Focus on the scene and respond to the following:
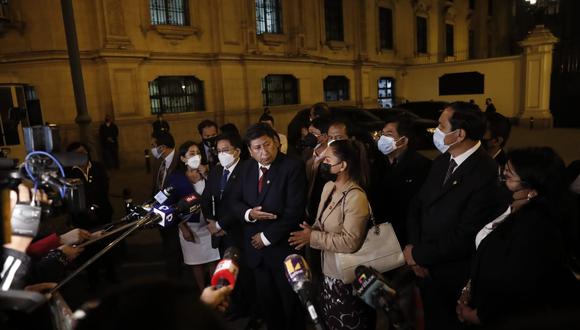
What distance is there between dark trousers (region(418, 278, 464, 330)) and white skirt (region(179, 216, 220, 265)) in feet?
7.43

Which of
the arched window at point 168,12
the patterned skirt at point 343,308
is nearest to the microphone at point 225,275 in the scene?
the patterned skirt at point 343,308

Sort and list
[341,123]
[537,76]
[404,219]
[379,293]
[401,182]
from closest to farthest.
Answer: [379,293] < [401,182] < [404,219] < [341,123] < [537,76]

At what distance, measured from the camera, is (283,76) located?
19094mm

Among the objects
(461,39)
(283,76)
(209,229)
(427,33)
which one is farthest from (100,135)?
(461,39)

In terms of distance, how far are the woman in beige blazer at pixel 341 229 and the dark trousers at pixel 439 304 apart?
16.3 inches

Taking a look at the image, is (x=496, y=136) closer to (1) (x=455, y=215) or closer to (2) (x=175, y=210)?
(1) (x=455, y=215)

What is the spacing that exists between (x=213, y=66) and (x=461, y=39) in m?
22.2

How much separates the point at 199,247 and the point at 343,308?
2.00 metres

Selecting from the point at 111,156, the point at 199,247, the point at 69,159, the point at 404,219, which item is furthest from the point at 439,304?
the point at 111,156

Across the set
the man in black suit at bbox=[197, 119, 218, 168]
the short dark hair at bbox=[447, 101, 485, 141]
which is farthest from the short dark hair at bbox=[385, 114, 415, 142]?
the man in black suit at bbox=[197, 119, 218, 168]

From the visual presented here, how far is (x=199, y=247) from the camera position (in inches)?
173

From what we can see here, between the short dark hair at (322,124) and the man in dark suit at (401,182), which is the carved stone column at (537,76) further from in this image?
the man in dark suit at (401,182)

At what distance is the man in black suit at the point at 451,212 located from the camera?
2.74 metres

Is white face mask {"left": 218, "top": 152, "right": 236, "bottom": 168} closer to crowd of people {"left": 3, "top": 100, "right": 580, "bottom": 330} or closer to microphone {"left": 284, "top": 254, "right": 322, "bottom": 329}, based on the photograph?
crowd of people {"left": 3, "top": 100, "right": 580, "bottom": 330}
